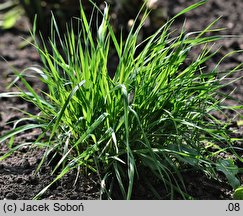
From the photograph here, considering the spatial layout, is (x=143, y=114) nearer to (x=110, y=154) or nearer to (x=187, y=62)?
(x=110, y=154)

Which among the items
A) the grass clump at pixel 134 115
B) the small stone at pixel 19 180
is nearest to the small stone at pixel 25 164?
the small stone at pixel 19 180

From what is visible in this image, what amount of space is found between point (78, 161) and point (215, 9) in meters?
2.90

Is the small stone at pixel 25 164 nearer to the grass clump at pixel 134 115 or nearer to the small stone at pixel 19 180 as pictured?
the small stone at pixel 19 180

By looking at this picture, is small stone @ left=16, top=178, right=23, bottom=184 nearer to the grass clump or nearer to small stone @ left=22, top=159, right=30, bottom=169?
small stone @ left=22, top=159, right=30, bottom=169

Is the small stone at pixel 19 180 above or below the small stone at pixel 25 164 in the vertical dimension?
below

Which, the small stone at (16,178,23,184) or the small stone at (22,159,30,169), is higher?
the small stone at (22,159,30,169)

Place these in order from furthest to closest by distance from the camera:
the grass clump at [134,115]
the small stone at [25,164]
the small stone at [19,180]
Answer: the small stone at [25,164] → the small stone at [19,180] → the grass clump at [134,115]

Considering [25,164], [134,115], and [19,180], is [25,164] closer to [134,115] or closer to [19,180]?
[19,180]

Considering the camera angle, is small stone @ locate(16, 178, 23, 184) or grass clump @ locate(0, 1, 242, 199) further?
small stone @ locate(16, 178, 23, 184)

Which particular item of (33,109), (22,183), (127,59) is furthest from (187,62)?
(22,183)

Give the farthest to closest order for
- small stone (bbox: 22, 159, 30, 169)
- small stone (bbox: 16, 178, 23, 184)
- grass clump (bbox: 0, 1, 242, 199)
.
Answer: small stone (bbox: 22, 159, 30, 169), small stone (bbox: 16, 178, 23, 184), grass clump (bbox: 0, 1, 242, 199)

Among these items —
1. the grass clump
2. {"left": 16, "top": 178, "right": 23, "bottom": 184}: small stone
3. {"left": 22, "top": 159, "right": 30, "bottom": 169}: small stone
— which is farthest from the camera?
Answer: {"left": 22, "top": 159, "right": 30, "bottom": 169}: small stone

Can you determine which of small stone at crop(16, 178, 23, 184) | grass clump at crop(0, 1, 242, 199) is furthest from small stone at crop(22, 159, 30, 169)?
grass clump at crop(0, 1, 242, 199)

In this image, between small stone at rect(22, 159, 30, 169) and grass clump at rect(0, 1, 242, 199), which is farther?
small stone at rect(22, 159, 30, 169)
